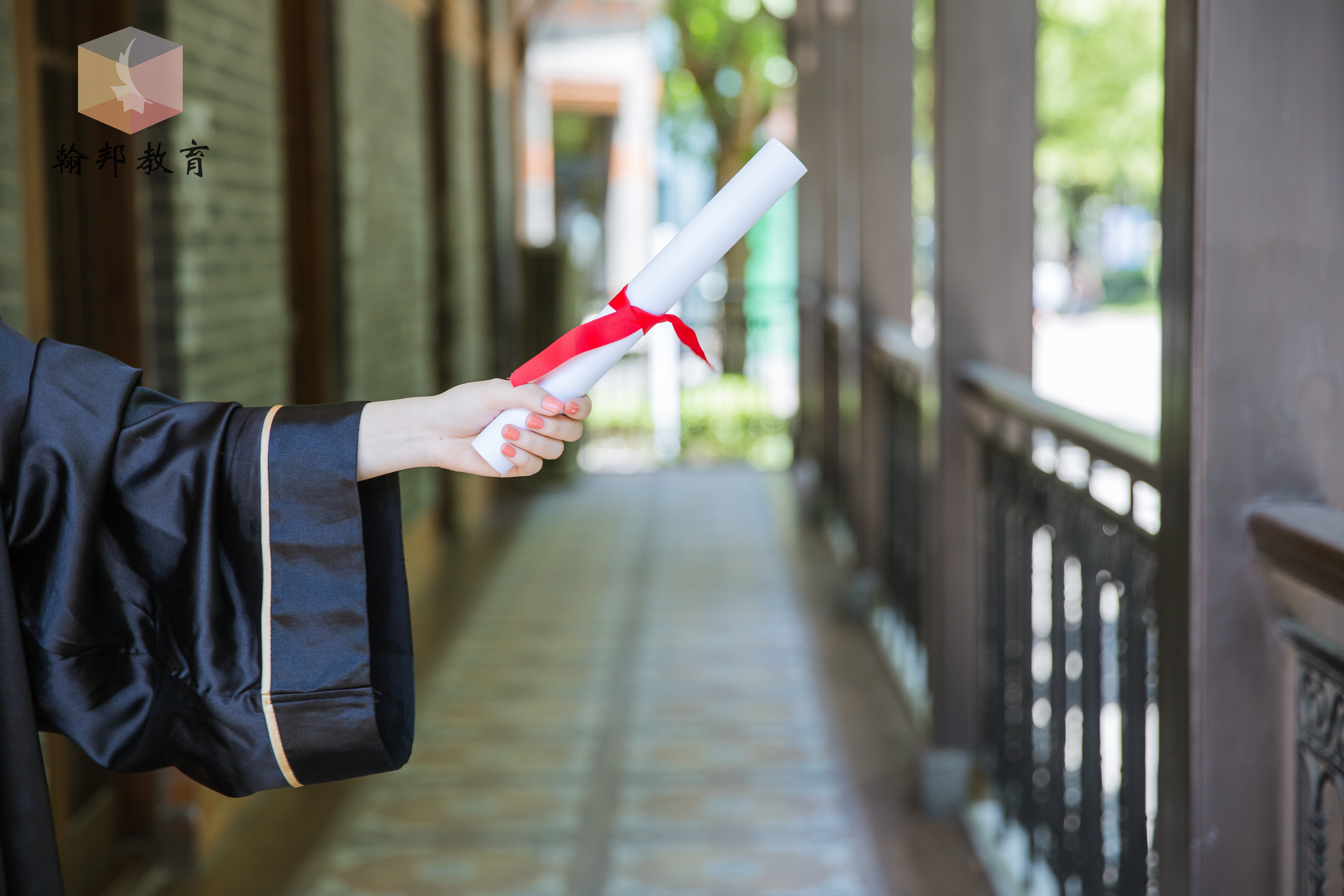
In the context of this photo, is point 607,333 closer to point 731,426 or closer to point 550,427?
point 550,427

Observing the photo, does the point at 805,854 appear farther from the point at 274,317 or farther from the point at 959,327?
the point at 274,317

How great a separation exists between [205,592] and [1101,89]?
17.3 metres

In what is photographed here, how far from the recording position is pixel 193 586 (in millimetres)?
1341

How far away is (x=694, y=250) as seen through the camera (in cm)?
120

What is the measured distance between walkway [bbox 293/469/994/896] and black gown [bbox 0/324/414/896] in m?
1.70

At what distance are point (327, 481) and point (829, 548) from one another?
521 cm

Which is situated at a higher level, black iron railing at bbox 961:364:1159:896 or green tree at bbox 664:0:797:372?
green tree at bbox 664:0:797:372

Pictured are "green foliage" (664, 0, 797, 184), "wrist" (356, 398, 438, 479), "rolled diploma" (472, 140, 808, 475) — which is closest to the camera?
"rolled diploma" (472, 140, 808, 475)

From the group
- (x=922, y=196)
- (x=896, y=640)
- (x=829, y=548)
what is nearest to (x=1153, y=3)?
(x=922, y=196)

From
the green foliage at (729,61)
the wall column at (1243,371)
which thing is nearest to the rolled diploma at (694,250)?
the wall column at (1243,371)

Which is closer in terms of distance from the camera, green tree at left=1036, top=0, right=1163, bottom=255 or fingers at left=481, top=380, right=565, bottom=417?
fingers at left=481, top=380, right=565, bottom=417

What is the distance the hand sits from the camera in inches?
49.8

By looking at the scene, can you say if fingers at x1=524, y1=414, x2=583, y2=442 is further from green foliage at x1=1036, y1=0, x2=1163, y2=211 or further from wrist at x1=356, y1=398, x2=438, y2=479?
green foliage at x1=1036, y1=0, x2=1163, y2=211

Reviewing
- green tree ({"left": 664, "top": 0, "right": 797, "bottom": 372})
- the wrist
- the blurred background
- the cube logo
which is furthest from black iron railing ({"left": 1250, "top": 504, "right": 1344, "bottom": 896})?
green tree ({"left": 664, "top": 0, "right": 797, "bottom": 372})
